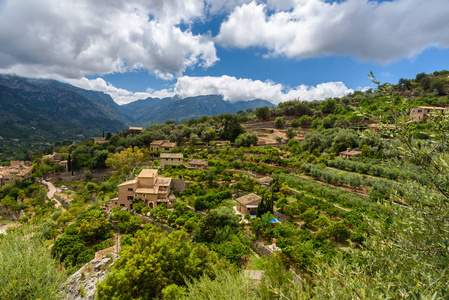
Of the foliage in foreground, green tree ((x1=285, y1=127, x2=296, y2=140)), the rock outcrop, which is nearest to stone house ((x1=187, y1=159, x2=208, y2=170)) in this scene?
the rock outcrop

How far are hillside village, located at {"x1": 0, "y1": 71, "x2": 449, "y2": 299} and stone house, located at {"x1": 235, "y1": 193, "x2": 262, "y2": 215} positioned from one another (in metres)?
0.16

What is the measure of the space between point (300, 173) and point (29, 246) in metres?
38.5

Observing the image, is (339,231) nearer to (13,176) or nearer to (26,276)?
(26,276)

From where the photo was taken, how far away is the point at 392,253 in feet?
18.3

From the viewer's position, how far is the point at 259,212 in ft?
84.0

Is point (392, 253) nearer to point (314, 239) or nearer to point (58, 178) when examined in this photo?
point (314, 239)

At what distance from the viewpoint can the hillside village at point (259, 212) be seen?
5.21m

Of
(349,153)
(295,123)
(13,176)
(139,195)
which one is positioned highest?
(295,123)

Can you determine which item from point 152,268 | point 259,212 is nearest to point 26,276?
point 152,268

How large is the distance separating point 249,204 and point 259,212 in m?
2.41

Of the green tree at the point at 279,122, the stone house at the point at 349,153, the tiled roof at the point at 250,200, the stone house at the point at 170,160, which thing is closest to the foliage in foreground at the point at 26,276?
the tiled roof at the point at 250,200

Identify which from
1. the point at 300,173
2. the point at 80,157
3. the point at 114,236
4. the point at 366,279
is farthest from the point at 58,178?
the point at 366,279

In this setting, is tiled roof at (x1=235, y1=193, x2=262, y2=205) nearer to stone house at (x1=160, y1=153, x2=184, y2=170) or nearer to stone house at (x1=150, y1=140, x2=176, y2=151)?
stone house at (x1=160, y1=153, x2=184, y2=170)

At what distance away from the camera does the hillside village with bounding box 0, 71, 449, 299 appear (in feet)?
17.1
